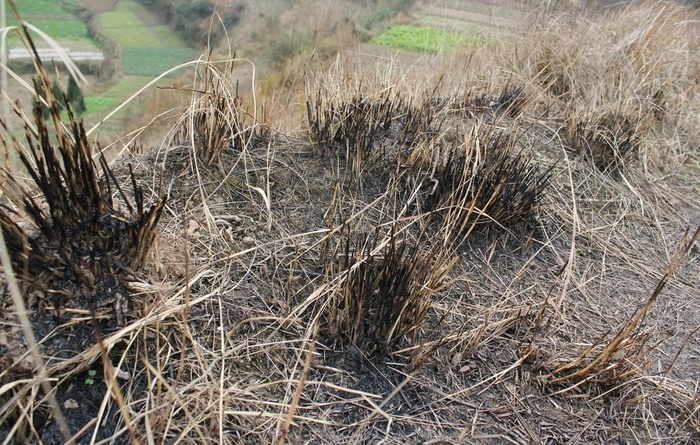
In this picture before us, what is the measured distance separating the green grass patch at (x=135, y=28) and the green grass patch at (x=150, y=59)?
0.50 metres

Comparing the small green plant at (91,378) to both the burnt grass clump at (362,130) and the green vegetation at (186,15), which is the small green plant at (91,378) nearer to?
the burnt grass clump at (362,130)

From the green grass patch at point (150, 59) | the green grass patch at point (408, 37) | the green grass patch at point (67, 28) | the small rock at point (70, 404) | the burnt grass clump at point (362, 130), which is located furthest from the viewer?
the green grass patch at point (150, 59)

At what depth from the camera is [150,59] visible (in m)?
19.3

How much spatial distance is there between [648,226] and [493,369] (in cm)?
161

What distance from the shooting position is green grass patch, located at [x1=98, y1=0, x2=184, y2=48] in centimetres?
2062

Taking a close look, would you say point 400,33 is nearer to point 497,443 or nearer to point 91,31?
point 497,443

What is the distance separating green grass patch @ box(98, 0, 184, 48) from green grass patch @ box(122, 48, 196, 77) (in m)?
0.50

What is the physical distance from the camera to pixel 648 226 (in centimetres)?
255

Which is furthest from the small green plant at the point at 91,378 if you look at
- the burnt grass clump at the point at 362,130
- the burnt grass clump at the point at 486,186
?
the burnt grass clump at the point at 486,186

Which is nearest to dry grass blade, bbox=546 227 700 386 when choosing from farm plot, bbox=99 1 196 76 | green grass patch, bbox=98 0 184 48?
farm plot, bbox=99 1 196 76

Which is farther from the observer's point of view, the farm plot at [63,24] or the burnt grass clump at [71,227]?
the farm plot at [63,24]

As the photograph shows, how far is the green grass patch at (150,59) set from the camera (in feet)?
60.1

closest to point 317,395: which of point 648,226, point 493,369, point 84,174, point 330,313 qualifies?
point 330,313

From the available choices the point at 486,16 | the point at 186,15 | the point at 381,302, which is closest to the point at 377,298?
the point at 381,302
